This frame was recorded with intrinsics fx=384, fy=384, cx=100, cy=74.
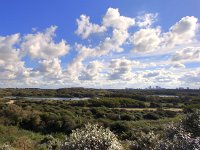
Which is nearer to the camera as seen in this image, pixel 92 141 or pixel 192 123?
pixel 92 141

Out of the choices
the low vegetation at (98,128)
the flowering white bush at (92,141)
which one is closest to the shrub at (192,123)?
the low vegetation at (98,128)

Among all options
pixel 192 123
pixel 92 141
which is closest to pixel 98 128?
pixel 92 141

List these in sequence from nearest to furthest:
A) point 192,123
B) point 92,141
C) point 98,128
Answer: point 92,141 < point 98,128 < point 192,123

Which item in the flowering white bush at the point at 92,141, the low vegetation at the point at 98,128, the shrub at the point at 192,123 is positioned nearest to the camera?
the flowering white bush at the point at 92,141

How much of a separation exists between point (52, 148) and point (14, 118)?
3390 centimetres

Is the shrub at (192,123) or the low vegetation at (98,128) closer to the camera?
the low vegetation at (98,128)

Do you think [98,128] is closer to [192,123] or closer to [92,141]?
[92,141]

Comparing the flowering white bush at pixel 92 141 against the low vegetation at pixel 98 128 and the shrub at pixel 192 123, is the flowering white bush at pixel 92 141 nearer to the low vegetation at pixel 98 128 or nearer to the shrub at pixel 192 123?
the low vegetation at pixel 98 128

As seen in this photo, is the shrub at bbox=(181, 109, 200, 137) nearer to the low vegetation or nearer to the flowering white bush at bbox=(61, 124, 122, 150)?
the low vegetation

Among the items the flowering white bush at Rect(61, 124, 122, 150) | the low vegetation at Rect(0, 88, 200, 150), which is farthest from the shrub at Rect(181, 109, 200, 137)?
the flowering white bush at Rect(61, 124, 122, 150)

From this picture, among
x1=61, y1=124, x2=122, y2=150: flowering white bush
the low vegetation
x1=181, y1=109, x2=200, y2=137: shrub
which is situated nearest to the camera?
x1=61, y1=124, x2=122, y2=150: flowering white bush

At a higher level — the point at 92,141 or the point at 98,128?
the point at 98,128

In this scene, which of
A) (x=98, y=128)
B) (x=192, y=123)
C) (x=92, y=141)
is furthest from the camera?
(x=192, y=123)

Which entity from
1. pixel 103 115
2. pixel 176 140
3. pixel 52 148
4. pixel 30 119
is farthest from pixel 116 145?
pixel 103 115
